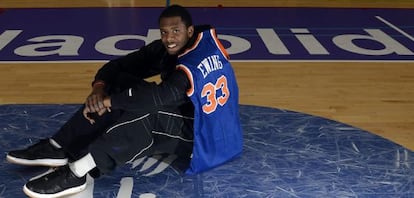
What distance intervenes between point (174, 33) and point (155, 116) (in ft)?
1.20

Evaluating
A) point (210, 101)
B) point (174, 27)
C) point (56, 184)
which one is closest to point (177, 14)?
point (174, 27)

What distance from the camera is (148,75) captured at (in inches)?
116

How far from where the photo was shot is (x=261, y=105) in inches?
151

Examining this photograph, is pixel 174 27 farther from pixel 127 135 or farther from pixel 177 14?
pixel 127 135

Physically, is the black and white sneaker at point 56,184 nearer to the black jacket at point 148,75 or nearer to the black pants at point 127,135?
the black pants at point 127,135

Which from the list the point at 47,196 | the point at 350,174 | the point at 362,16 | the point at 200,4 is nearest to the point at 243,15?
the point at 200,4

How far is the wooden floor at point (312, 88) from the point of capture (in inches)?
147

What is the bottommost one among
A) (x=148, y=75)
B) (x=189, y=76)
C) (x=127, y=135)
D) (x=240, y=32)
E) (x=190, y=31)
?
(x=240, y=32)

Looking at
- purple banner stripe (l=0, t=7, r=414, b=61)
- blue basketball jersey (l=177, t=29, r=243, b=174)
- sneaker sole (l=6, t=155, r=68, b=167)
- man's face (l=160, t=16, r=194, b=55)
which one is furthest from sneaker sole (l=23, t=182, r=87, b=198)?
purple banner stripe (l=0, t=7, r=414, b=61)

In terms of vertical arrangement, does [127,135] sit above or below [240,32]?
above

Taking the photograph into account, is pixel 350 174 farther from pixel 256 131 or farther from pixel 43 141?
pixel 43 141

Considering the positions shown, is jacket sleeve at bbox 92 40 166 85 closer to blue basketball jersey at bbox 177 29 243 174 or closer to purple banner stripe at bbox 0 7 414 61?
blue basketball jersey at bbox 177 29 243 174

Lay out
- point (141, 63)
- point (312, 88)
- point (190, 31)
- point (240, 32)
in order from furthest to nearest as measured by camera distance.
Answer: point (240, 32)
point (312, 88)
point (141, 63)
point (190, 31)

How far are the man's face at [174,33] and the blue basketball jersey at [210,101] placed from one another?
5 centimetres
